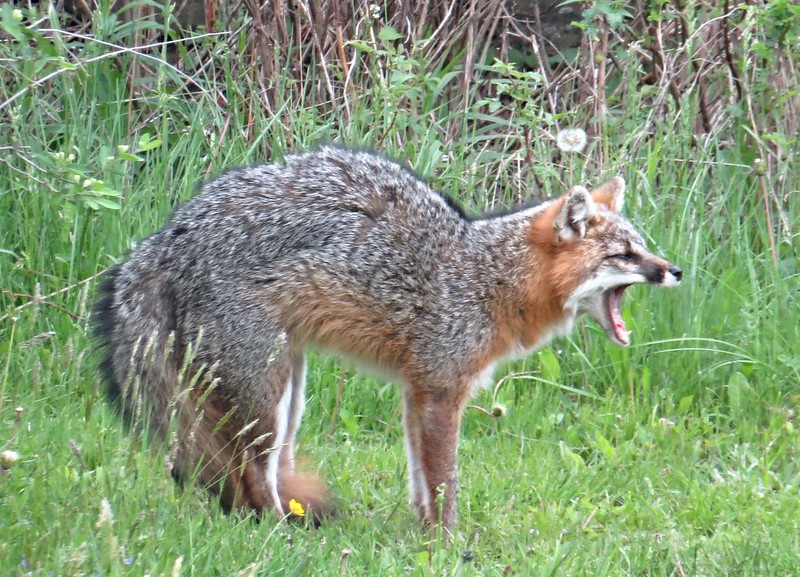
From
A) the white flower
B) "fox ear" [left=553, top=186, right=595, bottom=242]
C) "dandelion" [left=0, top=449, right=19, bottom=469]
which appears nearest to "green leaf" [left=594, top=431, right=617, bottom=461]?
"fox ear" [left=553, top=186, right=595, bottom=242]

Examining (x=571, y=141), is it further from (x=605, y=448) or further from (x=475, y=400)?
(x=605, y=448)

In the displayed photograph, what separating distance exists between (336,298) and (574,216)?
3.89ft

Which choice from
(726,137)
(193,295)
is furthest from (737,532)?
(726,137)

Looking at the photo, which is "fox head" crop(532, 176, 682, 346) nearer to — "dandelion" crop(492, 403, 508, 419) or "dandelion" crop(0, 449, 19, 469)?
"dandelion" crop(492, 403, 508, 419)

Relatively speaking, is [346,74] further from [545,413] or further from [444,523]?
[444,523]

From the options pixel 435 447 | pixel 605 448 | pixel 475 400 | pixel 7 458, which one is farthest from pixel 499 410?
pixel 7 458

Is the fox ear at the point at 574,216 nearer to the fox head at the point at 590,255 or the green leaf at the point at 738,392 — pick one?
the fox head at the point at 590,255

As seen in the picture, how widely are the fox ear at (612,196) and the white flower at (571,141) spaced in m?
1.39

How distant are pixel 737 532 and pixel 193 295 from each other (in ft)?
8.14

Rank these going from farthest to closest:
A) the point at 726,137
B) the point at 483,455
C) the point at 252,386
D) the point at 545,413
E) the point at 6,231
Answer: the point at 726,137, the point at 6,231, the point at 545,413, the point at 483,455, the point at 252,386

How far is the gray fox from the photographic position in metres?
4.48

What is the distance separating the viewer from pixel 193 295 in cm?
452

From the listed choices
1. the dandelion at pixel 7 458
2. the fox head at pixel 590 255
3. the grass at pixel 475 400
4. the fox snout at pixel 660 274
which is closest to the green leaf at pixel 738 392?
the grass at pixel 475 400

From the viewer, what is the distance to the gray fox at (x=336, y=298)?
4.48 meters
